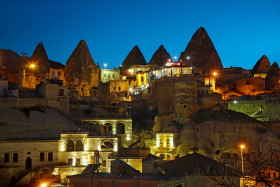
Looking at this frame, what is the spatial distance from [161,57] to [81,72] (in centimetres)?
2997

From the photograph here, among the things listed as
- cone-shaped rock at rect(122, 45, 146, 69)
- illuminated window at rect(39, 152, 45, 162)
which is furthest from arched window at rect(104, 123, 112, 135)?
cone-shaped rock at rect(122, 45, 146, 69)

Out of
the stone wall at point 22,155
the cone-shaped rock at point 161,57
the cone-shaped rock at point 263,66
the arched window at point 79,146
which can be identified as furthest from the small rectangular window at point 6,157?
the cone-shaped rock at point 263,66

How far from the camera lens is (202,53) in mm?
96000

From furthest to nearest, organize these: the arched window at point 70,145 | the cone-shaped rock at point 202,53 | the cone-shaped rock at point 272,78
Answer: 1. the cone-shaped rock at point 202,53
2. the cone-shaped rock at point 272,78
3. the arched window at point 70,145

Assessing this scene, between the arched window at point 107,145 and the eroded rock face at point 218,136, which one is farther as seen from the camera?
the eroded rock face at point 218,136

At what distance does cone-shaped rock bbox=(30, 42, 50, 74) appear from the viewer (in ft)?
251

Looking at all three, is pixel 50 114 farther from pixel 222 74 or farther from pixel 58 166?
pixel 222 74

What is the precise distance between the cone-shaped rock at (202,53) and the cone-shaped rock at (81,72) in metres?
26.4

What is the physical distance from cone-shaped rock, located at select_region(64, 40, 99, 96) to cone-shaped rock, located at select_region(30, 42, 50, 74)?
468 cm

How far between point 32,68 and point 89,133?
31.9m

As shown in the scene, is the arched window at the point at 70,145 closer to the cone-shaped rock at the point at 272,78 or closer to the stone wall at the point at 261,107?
the stone wall at the point at 261,107

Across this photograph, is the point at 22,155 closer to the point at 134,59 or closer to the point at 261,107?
the point at 261,107

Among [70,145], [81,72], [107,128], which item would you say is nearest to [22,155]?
[70,145]

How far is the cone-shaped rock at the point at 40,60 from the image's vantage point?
7656cm
